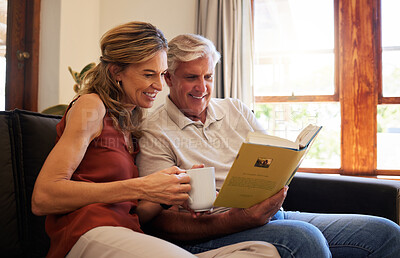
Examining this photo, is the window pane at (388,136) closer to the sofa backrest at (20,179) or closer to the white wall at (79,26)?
the white wall at (79,26)

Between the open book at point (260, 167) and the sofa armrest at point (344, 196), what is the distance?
680 millimetres

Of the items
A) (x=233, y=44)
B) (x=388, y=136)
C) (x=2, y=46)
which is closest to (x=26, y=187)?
(x=2, y=46)

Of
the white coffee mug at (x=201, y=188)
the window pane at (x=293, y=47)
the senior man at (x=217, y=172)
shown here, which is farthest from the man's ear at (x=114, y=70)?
the window pane at (x=293, y=47)

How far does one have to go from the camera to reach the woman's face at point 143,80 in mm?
1271

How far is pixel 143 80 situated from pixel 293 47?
2.51 meters

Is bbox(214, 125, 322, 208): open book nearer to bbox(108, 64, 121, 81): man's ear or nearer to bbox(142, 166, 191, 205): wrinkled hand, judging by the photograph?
bbox(142, 166, 191, 205): wrinkled hand

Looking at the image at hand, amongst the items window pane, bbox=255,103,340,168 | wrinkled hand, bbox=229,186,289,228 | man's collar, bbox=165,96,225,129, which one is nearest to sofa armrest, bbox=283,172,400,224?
man's collar, bbox=165,96,225,129

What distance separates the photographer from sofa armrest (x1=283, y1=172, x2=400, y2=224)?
5.13 ft

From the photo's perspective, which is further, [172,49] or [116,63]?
[172,49]

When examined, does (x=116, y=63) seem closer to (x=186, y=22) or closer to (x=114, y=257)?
A: (x=114, y=257)

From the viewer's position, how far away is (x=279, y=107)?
11.6 ft

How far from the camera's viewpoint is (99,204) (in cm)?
102

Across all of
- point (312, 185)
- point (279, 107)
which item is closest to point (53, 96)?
point (279, 107)

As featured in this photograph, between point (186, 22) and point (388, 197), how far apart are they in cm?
268
